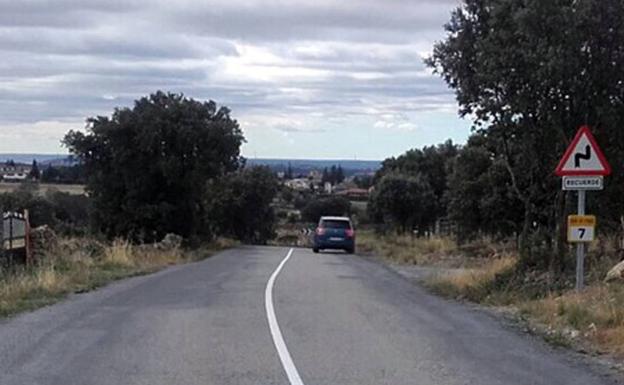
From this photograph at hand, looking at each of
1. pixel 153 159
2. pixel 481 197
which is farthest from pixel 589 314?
pixel 153 159

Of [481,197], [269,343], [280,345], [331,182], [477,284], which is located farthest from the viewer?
[331,182]

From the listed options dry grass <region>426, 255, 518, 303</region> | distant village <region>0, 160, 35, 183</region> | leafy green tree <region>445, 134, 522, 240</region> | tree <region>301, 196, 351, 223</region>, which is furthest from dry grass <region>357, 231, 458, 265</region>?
distant village <region>0, 160, 35, 183</region>

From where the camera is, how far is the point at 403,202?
219 feet

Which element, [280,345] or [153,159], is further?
[153,159]

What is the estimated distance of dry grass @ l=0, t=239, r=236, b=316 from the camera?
57.0ft

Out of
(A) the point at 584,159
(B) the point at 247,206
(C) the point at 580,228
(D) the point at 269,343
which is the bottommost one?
(B) the point at 247,206

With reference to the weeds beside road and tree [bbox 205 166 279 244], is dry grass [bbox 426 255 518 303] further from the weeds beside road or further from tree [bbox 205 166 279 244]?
tree [bbox 205 166 279 244]

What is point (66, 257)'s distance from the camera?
2616 centimetres

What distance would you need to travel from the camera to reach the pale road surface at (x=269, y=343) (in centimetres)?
1006

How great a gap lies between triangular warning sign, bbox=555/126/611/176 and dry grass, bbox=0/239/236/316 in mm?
8654

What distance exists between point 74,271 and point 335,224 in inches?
854

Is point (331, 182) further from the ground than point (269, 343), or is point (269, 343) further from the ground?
point (269, 343)

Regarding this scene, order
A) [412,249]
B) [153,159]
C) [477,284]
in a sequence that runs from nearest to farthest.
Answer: [477,284], [412,249], [153,159]

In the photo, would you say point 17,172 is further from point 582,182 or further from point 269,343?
point 269,343
